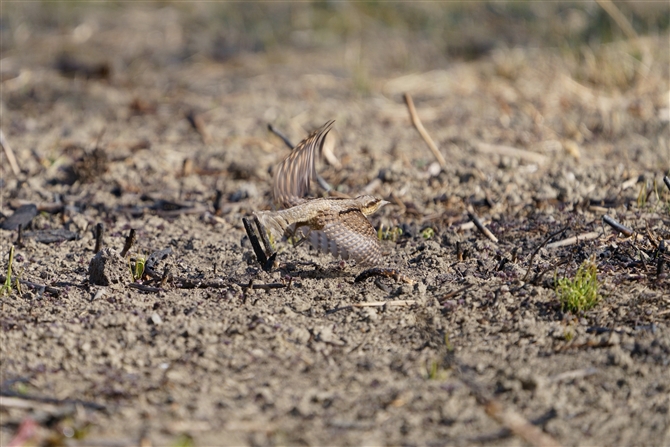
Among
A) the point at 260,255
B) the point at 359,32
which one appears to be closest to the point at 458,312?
the point at 260,255

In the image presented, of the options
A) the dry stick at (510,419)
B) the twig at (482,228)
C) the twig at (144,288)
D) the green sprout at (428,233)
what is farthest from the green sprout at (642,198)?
the twig at (144,288)

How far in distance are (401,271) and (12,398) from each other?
74.4 inches

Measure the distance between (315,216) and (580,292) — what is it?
1.27 meters

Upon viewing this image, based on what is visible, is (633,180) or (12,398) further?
(633,180)

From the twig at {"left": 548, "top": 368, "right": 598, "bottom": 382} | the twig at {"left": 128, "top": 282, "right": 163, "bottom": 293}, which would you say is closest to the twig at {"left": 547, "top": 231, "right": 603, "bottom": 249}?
the twig at {"left": 548, "top": 368, "right": 598, "bottom": 382}

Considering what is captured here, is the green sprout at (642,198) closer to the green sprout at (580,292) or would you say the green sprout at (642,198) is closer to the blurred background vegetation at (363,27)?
the green sprout at (580,292)

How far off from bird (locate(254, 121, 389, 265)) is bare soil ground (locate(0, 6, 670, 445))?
0.64ft

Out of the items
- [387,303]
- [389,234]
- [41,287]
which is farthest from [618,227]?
[41,287]

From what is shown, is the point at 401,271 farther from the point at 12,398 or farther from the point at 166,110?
the point at 166,110

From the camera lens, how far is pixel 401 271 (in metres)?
3.87

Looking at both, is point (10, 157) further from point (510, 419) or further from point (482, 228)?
point (510, 419)

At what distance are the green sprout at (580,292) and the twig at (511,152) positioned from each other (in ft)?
7.25

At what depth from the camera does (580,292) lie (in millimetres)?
3334

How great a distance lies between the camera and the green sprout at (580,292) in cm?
333
